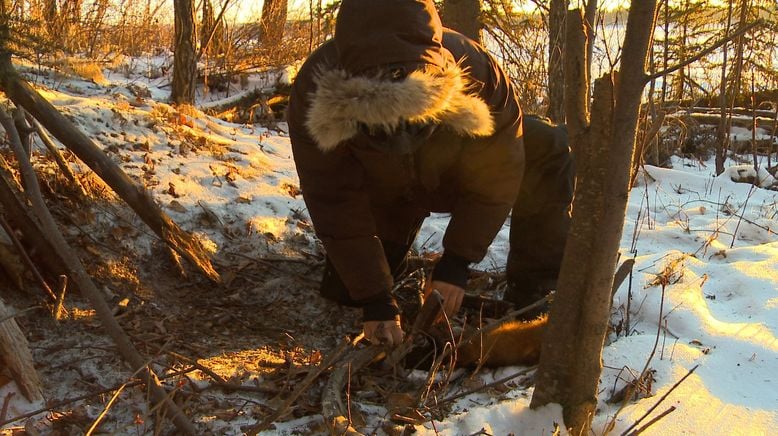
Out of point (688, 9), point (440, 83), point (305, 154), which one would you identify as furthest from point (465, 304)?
point (688, 9)

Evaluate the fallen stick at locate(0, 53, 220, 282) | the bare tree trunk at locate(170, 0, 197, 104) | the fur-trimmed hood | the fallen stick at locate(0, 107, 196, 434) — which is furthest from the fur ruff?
the bare tree trunk at locate(170, 0, 197, 104)

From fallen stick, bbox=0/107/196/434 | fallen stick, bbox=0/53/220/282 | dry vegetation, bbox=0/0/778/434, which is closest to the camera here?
fallen stick, bbox=0/107/196/434

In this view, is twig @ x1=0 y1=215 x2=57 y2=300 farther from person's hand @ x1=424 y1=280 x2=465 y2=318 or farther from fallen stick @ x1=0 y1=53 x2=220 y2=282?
person's hand @ x1=424 y1=280 x2=465 y2=318

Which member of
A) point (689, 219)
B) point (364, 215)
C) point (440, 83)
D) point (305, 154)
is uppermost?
point (440, 83)

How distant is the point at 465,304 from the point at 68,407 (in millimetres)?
1662

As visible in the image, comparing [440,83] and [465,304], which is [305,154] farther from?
[465,304]

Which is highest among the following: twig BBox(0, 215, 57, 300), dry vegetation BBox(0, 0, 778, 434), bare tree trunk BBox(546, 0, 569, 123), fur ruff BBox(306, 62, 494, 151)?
bare tree trunk BBox(546, 0, 569, 123)

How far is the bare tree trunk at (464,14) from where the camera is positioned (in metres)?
4.89

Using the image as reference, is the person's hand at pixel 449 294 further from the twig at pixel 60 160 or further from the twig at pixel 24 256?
the twig at pixel 60 160

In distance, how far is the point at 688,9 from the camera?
7.00 m

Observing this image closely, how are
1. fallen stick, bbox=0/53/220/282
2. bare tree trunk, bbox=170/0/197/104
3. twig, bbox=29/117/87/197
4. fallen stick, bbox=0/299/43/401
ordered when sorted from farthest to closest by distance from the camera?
bare tree trunk, bbox=170/0/197/104
twig, bbox=29/117/87/197
fallen stick, bbox=0/53/220/282
fallen stick, bbox=0/299/43/401

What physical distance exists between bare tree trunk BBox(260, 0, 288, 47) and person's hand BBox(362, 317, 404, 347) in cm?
715

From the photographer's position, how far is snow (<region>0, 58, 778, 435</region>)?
1.76 meters

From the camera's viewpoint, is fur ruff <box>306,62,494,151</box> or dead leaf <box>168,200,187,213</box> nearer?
fur ruff <box>306,62,494,151</box>
